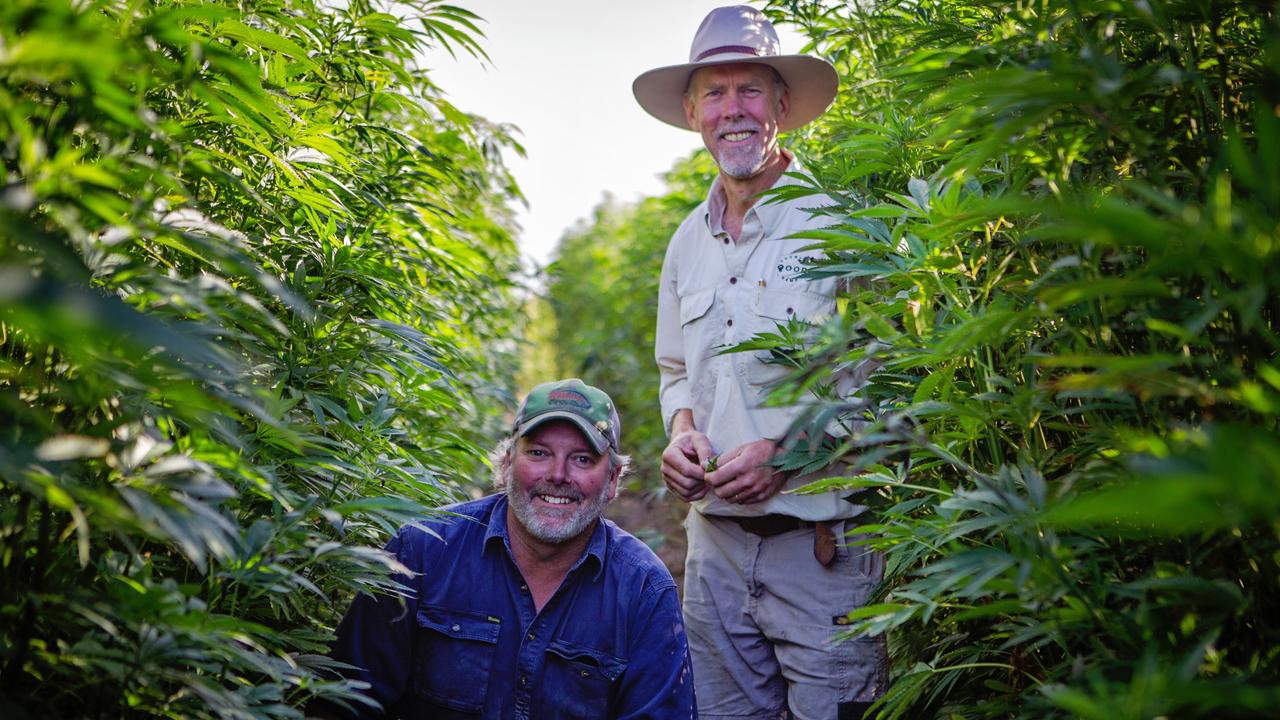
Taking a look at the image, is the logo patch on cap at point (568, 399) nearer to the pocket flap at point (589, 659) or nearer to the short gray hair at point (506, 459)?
the short gray hair at point (506, 459)

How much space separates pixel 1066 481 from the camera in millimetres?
1316

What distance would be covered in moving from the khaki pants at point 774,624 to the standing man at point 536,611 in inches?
11.3

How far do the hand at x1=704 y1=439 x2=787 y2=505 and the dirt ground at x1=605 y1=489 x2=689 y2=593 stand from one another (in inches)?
111

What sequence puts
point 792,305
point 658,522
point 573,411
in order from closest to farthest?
point 573,411, point 792,305, point 658,522

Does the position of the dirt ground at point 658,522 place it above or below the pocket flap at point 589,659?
above

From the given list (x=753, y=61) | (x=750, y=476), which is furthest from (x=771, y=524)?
(x=753, y=61)

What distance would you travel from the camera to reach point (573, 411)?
2.62m

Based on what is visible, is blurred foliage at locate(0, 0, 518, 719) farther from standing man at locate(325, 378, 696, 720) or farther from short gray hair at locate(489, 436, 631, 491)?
short gray hair at locate(489, 436, 631, 491)

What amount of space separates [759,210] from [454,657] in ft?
5.14

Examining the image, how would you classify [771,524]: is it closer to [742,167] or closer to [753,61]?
[742,167]

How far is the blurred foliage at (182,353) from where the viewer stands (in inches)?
42.3

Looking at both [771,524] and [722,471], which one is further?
[771,524]

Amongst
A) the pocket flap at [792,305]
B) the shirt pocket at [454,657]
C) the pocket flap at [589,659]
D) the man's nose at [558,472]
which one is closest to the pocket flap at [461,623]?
the shirt pocket at [454,657]

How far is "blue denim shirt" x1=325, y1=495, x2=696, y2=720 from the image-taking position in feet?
7.66
